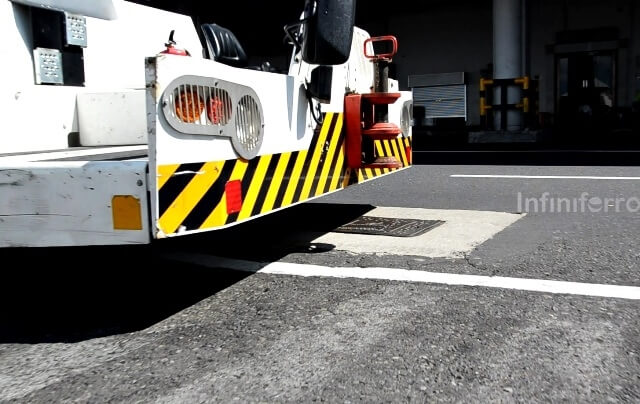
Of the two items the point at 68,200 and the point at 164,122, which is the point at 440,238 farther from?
the point at 68,200

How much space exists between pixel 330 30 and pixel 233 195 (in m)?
0.94

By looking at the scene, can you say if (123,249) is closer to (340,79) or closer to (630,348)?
(340,79)

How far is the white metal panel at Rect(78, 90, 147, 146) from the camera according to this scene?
397cm

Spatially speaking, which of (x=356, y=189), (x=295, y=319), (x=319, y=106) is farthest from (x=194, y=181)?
(x=356, y=189)

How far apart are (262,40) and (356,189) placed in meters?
3.09

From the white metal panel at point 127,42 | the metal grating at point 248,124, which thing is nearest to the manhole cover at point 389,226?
the white metal panel at point 127,42

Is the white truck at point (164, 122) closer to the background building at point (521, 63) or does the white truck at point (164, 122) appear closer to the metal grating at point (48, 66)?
the metal grating at point (48, 66)

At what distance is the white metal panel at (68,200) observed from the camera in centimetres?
272

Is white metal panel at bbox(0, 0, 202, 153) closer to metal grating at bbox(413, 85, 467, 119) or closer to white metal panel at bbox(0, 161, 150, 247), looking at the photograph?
white metal panel at bbox(0, 161, 150, 247)

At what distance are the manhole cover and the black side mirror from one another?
200 centimetres

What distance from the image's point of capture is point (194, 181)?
2.87m

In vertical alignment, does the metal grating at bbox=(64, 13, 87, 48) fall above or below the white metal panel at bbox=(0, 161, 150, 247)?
above

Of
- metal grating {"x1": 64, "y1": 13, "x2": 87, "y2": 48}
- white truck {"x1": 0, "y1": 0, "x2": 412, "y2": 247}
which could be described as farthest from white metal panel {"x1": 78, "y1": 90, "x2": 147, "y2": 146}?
metal grating {"x1": 64, "y1": 13, "x2": 87, "y2": 48}

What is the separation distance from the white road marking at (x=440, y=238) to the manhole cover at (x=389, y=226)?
0.10 meters
